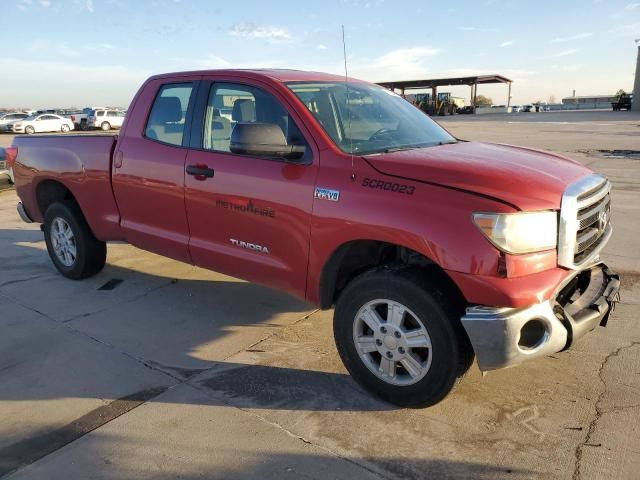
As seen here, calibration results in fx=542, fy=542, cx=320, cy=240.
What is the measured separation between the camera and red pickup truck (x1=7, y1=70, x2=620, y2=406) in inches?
107

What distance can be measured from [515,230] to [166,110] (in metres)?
3.04

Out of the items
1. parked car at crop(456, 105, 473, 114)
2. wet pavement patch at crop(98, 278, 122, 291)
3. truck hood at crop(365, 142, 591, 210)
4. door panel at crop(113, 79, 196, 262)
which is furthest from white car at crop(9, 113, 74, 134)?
parked car at crop(456, 105, 473, 114)

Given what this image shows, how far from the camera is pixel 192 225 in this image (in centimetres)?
A: 414

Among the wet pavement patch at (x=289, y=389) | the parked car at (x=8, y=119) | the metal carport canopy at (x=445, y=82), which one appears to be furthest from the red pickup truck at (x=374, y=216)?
the metal carport canopy at (x=445, y=82)

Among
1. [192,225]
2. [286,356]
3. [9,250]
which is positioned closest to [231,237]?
[192,225]

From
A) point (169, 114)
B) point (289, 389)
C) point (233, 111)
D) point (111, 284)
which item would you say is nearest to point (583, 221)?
point (289, 389)

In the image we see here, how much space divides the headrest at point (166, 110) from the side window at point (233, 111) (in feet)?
1.24

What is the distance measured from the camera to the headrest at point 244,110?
3.88m

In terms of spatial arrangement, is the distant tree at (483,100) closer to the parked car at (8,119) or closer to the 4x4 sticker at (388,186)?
the parked car at (8,119)

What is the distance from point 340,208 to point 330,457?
1.35 m

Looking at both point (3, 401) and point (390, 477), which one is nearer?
point (390, 477)

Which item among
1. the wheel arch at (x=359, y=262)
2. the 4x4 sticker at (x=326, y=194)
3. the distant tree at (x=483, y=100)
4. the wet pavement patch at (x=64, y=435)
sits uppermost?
the distant tree at (x=483, y=100)

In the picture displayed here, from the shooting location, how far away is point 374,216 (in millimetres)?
2994

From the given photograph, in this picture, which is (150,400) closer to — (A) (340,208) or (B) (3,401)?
(B) (3,401)
